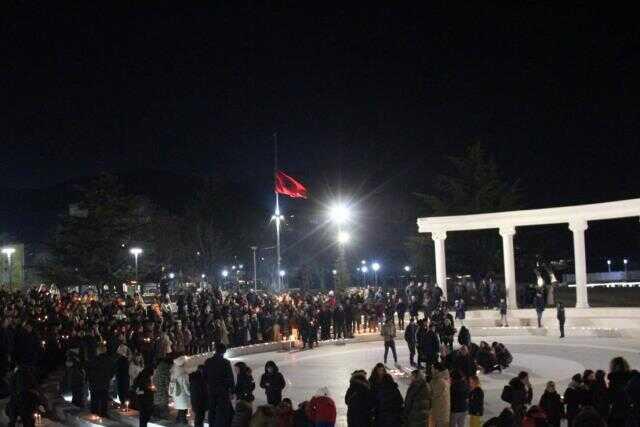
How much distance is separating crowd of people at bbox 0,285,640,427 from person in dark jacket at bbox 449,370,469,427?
0.02m

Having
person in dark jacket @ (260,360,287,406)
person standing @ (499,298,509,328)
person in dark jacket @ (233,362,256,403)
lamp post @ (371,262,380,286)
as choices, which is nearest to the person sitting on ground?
person in dark jacket @ (260,360,287,406)

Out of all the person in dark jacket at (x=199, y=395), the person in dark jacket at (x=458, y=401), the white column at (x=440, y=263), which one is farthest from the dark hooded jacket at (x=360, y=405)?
the white column at (x=440, y=263)

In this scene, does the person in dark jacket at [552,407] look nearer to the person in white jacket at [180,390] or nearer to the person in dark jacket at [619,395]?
the person in dark jacket at [619,395]

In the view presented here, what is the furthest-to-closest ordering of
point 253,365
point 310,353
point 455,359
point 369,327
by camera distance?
point 369,327, point 310,353, point 253,365, point 455,359

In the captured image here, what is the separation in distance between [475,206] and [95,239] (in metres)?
25.0

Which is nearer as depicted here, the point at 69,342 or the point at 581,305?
the point at 69,342

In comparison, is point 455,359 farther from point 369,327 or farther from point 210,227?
point 210,227

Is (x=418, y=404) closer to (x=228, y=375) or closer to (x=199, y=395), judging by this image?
(x=228, y=375)

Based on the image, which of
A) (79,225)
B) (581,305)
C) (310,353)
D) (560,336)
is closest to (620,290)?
(581,305)

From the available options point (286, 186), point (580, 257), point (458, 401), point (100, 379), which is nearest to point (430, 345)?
point (458, 401)

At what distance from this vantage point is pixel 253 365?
945 inches

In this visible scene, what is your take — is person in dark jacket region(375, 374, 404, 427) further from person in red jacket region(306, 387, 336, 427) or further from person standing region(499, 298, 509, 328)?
person standing region(499, 298, 509, 328)

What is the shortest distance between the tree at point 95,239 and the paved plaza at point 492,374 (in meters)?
21.3

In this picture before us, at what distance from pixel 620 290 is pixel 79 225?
33452mm
